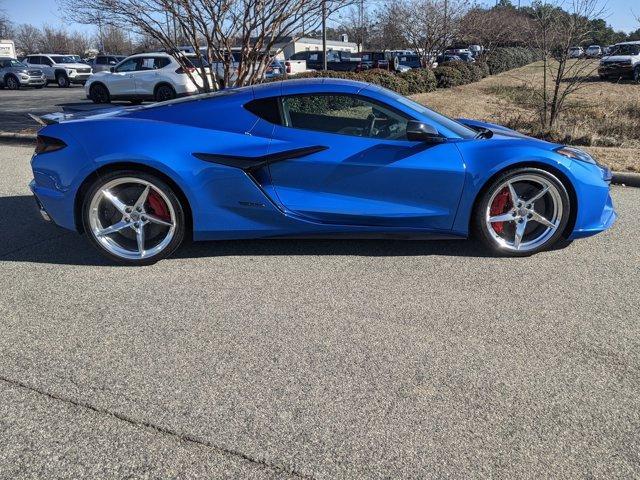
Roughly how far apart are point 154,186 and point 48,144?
0.94 meters

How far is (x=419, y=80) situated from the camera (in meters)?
18.6

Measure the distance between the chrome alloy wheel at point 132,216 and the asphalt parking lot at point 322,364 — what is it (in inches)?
7.0

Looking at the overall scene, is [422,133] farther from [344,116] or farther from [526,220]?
[526,220]

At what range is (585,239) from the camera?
473 cm

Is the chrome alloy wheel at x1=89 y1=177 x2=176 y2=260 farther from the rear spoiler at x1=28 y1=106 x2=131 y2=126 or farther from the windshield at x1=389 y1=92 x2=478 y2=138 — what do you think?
the windshield at x1=389 y1=92 x2=478 y2=138

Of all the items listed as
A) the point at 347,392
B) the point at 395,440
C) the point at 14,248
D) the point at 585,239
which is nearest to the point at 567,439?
the point at 395,440

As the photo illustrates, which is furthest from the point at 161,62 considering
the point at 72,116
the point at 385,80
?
the point at 72,116

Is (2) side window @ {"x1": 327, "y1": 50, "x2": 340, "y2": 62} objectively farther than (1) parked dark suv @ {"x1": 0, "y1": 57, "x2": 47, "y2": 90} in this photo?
Yes

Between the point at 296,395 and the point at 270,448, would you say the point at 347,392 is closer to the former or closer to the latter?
the point at 296,395

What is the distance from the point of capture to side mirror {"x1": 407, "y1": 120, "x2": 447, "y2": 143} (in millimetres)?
4047

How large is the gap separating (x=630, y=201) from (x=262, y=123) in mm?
4277

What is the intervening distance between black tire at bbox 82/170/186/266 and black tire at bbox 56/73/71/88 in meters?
29.5

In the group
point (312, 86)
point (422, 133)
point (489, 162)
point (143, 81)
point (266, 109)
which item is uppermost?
point (312, 86)

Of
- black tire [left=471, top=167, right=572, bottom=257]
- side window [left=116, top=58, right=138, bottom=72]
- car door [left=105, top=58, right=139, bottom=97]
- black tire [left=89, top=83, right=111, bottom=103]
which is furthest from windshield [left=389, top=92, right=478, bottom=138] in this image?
black tire [left=89, top=83, right=111, bottom=103]
